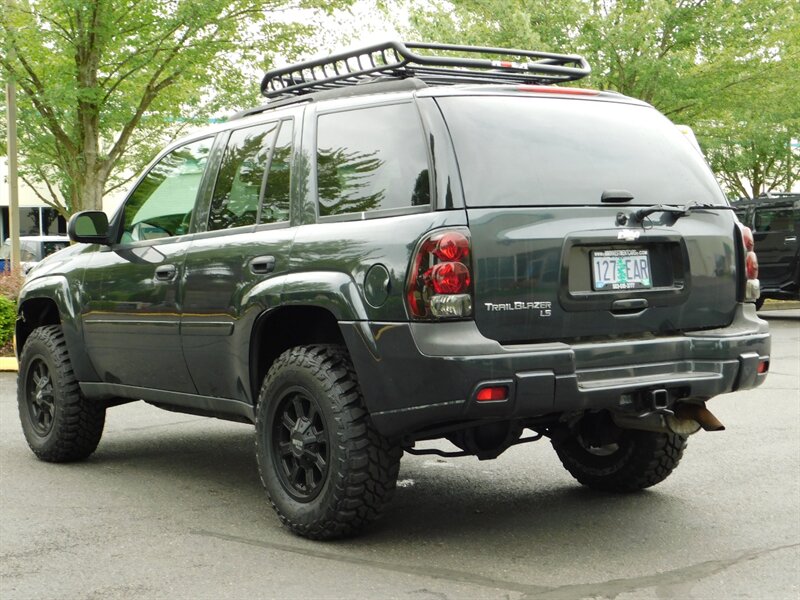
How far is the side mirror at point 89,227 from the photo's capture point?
20.8 feet

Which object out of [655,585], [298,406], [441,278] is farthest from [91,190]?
[655,585]

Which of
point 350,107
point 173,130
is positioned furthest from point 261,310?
point 173,130

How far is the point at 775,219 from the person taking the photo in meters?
18.8

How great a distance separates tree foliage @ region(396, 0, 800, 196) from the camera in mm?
21547

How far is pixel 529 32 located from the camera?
21.1m

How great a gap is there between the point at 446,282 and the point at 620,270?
2.75 ft

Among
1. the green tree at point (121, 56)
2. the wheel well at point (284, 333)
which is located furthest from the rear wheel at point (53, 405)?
the green tree at point (121, 56)

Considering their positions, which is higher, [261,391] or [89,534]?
[261,391]

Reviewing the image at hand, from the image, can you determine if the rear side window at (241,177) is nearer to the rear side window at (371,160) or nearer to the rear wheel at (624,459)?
the rear side window at (371,160)

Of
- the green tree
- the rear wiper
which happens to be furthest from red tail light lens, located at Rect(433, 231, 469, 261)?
the green tree

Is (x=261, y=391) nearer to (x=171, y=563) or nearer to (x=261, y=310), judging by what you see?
(x=261, y=310)

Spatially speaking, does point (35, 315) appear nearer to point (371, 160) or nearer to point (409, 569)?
point (371, 160)

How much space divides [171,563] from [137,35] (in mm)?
15369

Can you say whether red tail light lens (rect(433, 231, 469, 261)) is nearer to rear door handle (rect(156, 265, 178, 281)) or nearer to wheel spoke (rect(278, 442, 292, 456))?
wheel spoke (rect(278, 442, 292, 456))
